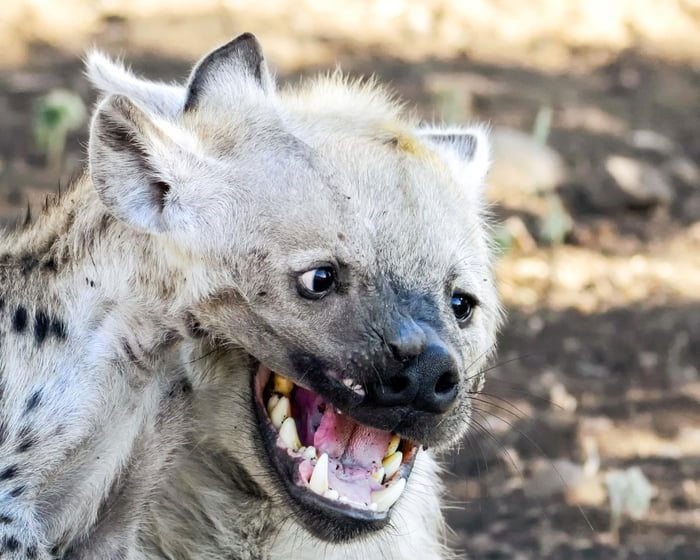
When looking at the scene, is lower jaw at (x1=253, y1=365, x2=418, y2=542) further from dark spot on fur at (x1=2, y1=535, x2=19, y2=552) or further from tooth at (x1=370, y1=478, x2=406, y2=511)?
dark spot on fur at (x1=2, y1=535, x2=19, y2=552)

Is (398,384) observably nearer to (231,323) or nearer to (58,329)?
(231,323)

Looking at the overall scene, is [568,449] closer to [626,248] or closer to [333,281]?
[626,248]

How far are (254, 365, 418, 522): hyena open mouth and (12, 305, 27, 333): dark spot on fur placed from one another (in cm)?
55

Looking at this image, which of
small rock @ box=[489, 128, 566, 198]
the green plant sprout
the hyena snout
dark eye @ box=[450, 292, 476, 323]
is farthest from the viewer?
small rock @ box=[489, 128, 566, 198]

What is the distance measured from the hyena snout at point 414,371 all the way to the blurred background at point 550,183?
1463 millimetres

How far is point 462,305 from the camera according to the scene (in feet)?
10.3

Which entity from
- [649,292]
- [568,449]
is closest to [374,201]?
[568,449]

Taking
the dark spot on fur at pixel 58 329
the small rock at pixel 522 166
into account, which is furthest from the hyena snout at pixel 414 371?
the small rock at pixel 522 166

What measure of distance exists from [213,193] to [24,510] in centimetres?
78

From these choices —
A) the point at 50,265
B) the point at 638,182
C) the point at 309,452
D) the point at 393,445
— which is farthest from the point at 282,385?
the point at 638,182

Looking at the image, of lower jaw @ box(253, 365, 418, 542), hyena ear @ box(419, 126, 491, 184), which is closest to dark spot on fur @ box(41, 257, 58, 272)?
lower jaw @ box(253, 365, 418, 542)

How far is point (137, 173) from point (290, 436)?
635mm

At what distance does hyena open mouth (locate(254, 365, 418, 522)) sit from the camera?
2.93 meters

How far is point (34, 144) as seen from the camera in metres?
6.39
